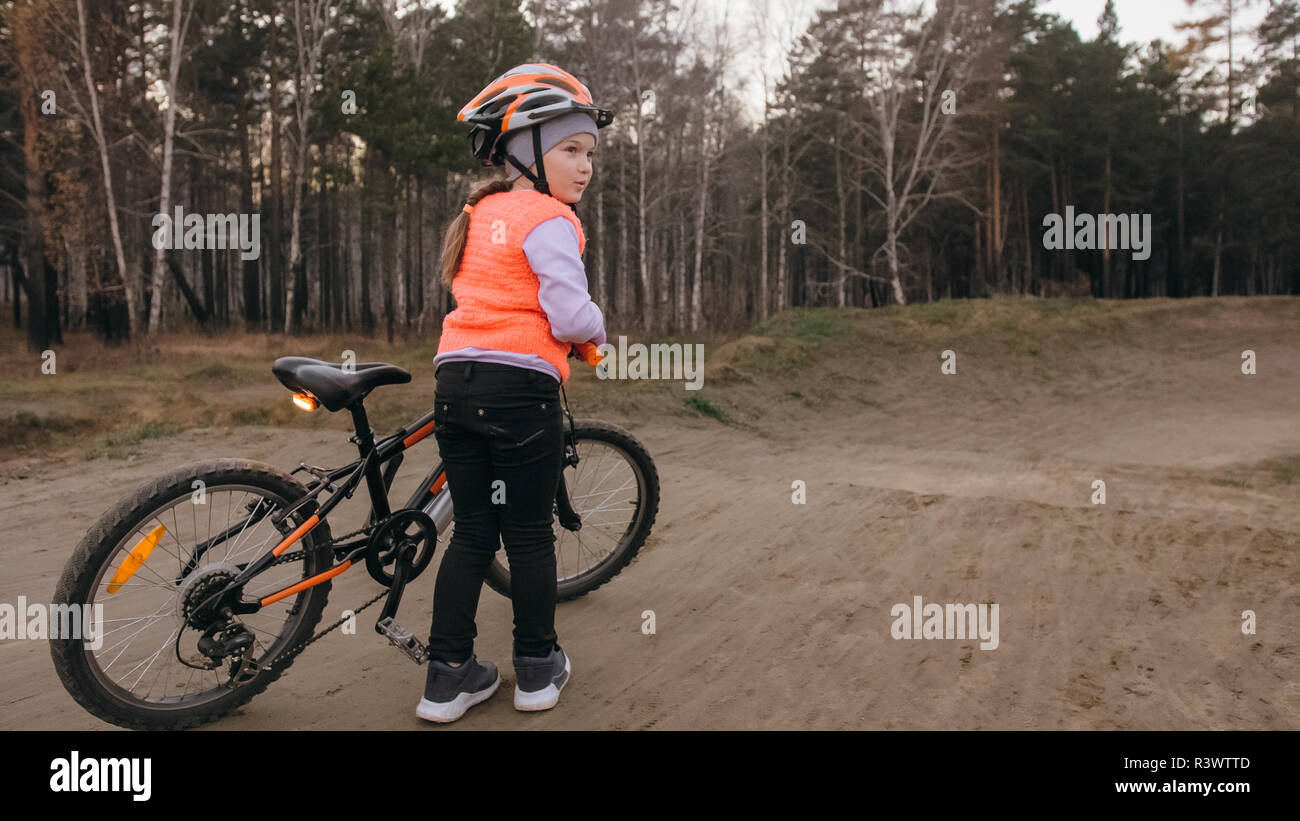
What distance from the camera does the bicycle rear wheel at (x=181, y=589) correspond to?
2.55 m

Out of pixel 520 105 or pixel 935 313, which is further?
pixel 935 313

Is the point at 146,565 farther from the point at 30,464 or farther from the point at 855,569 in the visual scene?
the point at 30,464

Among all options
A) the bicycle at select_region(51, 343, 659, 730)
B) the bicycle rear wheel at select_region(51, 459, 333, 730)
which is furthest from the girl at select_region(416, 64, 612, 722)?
the bicycle rear wheel at select_region(51, 459, 333, 730)

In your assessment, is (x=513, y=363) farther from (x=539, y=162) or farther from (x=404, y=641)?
(x=404, y=641)

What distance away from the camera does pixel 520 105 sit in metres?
2.88

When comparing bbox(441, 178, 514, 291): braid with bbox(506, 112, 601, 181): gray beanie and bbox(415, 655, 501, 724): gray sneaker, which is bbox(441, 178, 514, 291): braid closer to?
bbox(506, 112, 601, 181): gray beanie

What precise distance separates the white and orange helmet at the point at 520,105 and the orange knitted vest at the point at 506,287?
0.25 m

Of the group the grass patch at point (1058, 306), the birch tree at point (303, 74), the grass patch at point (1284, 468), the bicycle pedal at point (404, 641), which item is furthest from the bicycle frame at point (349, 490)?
the birch tree at point (303, 74)

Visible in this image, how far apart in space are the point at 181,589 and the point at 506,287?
1417 millimetres

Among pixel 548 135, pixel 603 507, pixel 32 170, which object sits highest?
pixel 32 170

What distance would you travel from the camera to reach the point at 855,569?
14.8 feet

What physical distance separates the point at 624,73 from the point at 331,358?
12.4m

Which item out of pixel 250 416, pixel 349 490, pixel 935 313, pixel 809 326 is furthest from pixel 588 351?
pixel 935 313
